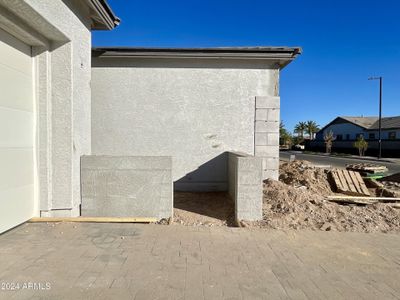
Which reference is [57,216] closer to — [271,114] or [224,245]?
[224,245]

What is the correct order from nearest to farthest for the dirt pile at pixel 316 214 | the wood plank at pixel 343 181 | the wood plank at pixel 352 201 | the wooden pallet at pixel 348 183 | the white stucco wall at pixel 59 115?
the white stucco wall at pixel 59 115 < the dirt pile at pixel 316 214 < the wood plank at pixel 352 201 < the wooden pallet at pixel 348 183 < the wood plank at pixel 343 181

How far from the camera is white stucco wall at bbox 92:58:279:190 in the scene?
24.1 ft

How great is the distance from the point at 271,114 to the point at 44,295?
643 cm

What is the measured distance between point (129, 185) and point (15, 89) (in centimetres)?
251

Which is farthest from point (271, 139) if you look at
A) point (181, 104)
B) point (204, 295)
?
point (204, 295)

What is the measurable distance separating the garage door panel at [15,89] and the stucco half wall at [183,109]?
8.26 ft

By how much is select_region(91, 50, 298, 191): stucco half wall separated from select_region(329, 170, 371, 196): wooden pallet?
2955 millimetres

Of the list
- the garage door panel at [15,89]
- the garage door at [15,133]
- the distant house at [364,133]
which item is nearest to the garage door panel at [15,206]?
the garage door at [15,133]

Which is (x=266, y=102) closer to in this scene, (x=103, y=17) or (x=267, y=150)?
(x=267, y=150)

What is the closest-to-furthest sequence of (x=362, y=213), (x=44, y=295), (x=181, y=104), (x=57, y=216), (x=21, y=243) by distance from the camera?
(x=44, y=295) → (x=21, y=243) → (x=57, y=216) → (x=362, y=213) → (x=181, y=104)

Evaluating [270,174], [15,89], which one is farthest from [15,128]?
[270,174]

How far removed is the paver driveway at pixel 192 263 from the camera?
2984 mm

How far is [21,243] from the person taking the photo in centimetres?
410

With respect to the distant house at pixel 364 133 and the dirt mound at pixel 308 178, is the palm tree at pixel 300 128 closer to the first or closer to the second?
the distant house at pixel 364 133
